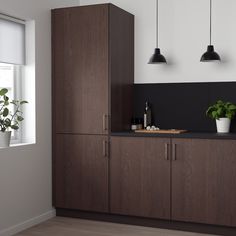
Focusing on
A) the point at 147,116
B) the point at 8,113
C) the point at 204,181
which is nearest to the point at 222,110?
the point at 204,181

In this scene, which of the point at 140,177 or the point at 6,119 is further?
the point at 140,177

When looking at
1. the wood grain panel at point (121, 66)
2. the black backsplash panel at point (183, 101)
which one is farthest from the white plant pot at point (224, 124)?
the wood grain panel at point (121, 66)

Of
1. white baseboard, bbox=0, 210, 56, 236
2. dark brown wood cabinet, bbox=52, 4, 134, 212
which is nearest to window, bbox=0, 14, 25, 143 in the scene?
dark brown wood cabinet, bbox=52, 4, 134, 212

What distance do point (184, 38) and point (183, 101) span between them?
679mm

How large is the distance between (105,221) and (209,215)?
3.62 ft

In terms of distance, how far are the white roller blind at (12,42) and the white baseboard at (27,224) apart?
5.18 ft

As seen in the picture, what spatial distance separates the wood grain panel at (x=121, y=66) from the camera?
14.3ft

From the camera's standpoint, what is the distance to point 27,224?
4.21m

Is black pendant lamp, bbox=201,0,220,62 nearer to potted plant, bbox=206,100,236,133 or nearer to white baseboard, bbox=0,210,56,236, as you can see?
potted plant, bbox=206,100,236,133

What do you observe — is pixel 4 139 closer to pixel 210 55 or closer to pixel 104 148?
pixel 104 148

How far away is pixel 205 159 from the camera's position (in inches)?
156

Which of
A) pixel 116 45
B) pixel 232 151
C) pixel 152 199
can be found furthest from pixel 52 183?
pixel 232 151

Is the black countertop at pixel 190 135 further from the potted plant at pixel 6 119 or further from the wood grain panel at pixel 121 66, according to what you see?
the potted plant at pixel 6 119

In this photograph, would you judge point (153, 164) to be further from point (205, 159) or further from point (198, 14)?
point (198, 14)
